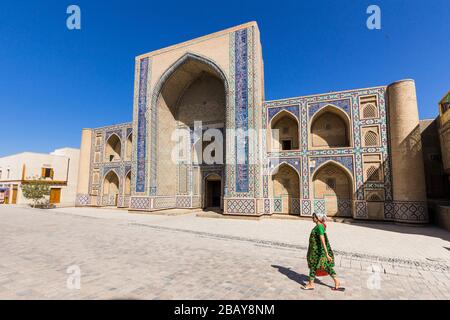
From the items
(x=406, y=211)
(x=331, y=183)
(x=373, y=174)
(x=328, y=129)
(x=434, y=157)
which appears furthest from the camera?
(x=434, y=157)

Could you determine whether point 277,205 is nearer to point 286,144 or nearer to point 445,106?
point 286,144

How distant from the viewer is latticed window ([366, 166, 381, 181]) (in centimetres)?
1127

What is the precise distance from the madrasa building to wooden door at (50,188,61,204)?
11879 millimetres

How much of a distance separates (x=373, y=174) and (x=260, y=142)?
18.5 ft

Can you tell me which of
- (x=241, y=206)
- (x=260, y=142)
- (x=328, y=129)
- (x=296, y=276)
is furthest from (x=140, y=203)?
(x=296, y=276)

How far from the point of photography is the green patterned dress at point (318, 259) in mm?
3436

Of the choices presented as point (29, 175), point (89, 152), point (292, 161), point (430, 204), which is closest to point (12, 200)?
point (29, 175)

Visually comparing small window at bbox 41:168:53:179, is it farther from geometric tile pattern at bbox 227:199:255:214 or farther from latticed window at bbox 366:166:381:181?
latticed window at bbox 366:166:381:181

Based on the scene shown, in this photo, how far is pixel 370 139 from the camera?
38.1ft

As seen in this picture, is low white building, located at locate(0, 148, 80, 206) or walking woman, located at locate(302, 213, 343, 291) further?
low white building, located at locate(0, 148, 80, 206)

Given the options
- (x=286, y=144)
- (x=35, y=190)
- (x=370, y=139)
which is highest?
(x=286, y=144)

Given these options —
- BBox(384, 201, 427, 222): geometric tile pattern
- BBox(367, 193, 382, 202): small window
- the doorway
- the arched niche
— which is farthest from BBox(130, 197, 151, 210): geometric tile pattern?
BBox(384, 201, 427, 222): geometric tile pattern

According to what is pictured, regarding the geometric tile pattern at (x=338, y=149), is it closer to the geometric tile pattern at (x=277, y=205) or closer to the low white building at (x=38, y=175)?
the geometric tile pattern at (x=277, y=205)

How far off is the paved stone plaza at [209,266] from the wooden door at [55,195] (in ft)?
66.4
